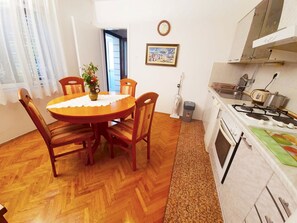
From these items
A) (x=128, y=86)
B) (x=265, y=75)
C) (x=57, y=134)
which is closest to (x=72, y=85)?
(x=128, y=86)

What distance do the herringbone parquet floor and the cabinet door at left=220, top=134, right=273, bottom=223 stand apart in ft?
1.84

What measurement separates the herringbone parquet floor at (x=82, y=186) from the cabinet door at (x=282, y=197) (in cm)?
88

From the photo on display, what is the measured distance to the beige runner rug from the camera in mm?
1138

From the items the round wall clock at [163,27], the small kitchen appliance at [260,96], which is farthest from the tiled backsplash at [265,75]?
the round wall clock at [163,27]

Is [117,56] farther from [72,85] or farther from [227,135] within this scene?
[227,135]

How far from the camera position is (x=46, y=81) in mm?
2217

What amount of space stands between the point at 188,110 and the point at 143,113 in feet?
6.03

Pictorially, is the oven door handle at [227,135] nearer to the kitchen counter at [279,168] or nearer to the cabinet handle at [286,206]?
the kitchen counter at [279,168]

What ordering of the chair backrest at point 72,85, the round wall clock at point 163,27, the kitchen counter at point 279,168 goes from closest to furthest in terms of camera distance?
1. the kitchen counter at point 279,168
2. the chair backrest at point 72,85
3. the round wall clock at point 163,27

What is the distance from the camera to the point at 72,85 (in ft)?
7.00

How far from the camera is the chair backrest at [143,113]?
1.23 meters

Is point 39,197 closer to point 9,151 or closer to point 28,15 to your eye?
point 9,151

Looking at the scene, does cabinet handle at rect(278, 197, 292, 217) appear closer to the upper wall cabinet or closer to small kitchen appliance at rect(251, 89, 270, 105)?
small kitchen appliance at rect(251, 89, 270, 105)

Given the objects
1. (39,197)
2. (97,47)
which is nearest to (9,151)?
(39,197)
